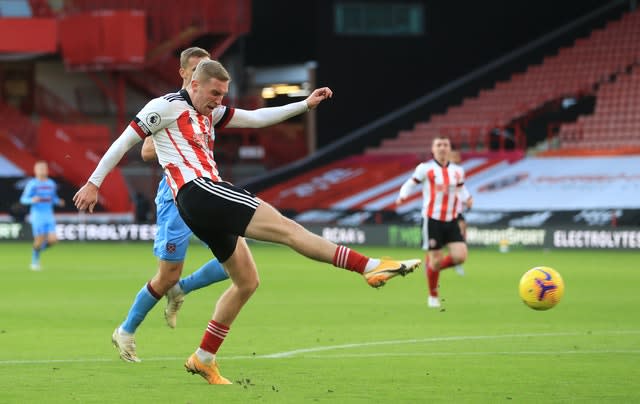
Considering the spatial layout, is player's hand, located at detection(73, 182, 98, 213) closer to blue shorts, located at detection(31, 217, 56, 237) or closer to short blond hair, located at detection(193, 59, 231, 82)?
short blond hair, located at detection(193, 59, 231, 82)

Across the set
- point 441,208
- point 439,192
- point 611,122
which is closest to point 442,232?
point 441,208

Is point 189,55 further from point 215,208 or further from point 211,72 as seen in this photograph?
point 215,208

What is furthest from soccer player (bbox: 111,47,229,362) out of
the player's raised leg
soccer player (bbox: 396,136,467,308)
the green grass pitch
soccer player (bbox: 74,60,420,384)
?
soccer player (bbox: 396,136,467,308)

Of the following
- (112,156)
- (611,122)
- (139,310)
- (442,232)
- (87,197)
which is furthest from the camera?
(611,122)

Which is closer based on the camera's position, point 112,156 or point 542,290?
point 112,156

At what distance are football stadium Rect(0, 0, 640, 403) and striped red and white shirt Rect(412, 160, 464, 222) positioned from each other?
0.14ft

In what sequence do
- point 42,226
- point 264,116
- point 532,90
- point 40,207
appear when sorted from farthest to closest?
1. point 532,90
2. point 40,207
3. point 42,226
4. point 264,116

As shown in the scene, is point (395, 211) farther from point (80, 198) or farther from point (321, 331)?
point (80, 198)

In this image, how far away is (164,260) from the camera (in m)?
10.8

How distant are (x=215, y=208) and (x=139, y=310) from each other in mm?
2377

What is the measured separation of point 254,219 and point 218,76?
1.06 m

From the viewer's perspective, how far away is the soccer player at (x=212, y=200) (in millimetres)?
8523

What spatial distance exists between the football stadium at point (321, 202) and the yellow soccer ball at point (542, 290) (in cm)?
3

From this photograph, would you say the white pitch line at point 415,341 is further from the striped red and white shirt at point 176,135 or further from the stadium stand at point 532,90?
the stadium stand at point 532,90
